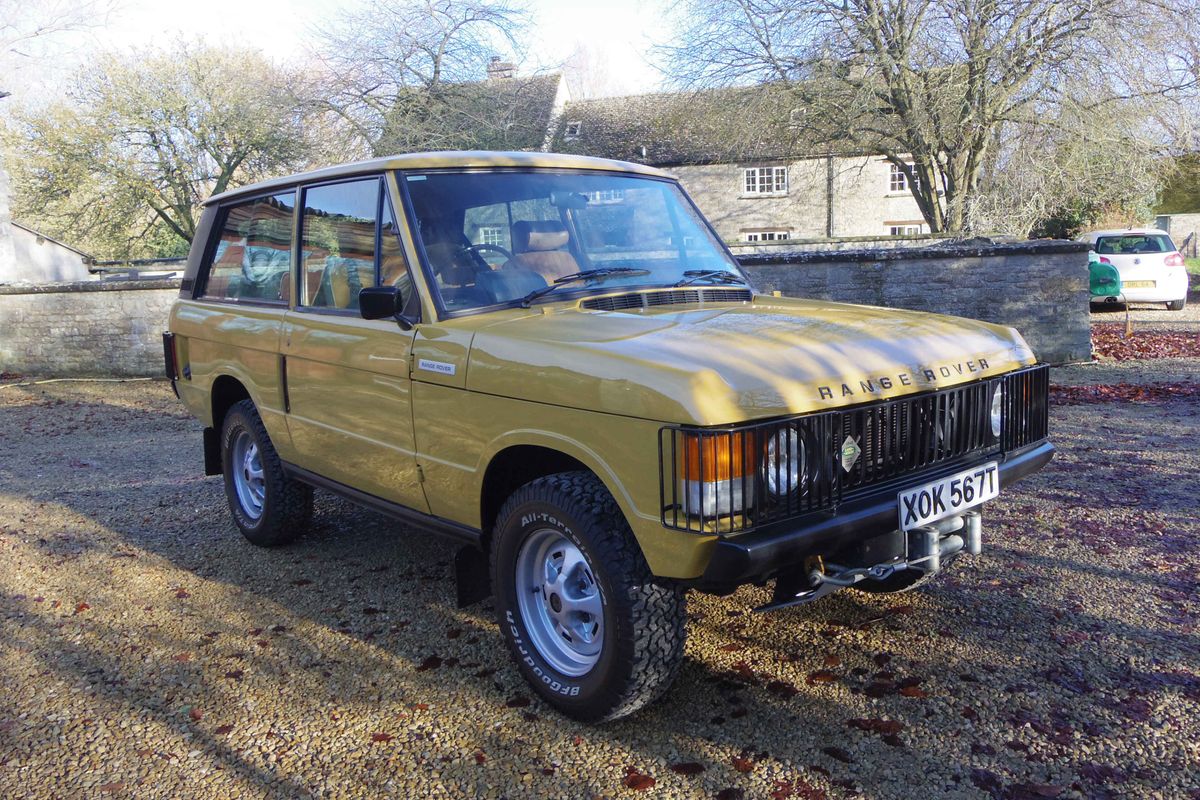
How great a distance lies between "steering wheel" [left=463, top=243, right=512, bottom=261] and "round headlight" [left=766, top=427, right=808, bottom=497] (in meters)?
1.65

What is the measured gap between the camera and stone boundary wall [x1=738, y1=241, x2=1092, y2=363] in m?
11.9

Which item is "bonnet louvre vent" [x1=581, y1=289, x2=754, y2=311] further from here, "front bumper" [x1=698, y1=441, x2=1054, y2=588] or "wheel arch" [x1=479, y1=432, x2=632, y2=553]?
"front bumper" [x1=698, y1=441, x2=1054, y2=588]

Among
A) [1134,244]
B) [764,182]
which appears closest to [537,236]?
[1134,244]

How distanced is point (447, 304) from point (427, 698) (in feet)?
5.16

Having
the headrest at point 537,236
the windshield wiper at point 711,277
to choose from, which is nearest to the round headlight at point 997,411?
the windshield wiper at point 711,277

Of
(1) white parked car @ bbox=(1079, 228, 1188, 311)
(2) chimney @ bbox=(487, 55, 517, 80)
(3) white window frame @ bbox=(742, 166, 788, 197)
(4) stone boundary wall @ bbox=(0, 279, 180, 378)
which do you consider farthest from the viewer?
(3) white window frame @ bbox=(742, 166, 788, 197)

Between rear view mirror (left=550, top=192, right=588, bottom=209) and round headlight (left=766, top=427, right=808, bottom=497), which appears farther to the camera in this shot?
rear view mirror (left=550, top=192, right=588, bottom=209)

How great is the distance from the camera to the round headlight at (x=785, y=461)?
114 inches

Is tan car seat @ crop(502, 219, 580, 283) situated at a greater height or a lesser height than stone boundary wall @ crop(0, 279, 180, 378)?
greater

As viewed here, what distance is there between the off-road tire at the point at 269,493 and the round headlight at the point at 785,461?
3.28m

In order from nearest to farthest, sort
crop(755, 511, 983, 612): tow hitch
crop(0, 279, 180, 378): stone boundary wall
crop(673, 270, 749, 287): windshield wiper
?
crop(755, 511, 983, 612): tow hitch
crop(673, 270, 749, 287): windshield wiper
crop(0, 279, 180, 378): stone boundary wall

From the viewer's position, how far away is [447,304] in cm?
381

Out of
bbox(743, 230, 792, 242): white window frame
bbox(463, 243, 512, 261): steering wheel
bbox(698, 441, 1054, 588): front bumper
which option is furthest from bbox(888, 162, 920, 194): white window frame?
bbox(698, 441, 1054, 588): front bumper

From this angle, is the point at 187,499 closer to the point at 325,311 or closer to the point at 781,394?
the point at 325,311
